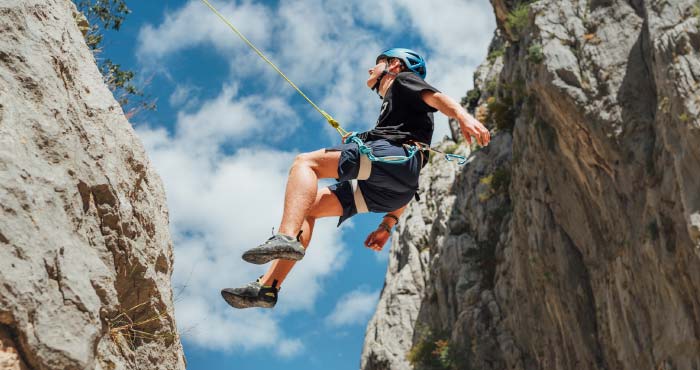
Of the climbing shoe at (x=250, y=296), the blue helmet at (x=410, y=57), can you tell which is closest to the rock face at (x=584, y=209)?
the blue helmet at (x=410, y=57)

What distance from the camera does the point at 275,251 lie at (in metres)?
5.35

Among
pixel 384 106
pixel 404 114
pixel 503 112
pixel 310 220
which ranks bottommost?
pixel 310 220

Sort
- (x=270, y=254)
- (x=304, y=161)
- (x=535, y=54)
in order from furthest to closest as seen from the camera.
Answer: (x=535, y=54)
(x=304, y=161)
(x=270, y=254)

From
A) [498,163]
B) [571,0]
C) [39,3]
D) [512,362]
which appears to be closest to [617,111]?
[571,0]

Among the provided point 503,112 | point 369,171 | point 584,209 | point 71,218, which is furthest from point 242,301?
point 503,112

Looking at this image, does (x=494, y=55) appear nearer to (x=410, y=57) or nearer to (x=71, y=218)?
(x=410, y=57)

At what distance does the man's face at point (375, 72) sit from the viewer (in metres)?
6.94

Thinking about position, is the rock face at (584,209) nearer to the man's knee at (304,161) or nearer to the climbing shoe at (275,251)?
the man's knee at (304,161)

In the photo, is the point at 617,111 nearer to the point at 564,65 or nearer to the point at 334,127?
the point at 564,65

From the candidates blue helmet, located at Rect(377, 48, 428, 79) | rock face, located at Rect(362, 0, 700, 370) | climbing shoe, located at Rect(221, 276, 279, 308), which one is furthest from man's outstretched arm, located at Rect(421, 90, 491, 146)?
rock face, located at Rect(362, 0, 700, 370)

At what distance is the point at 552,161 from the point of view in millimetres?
22016

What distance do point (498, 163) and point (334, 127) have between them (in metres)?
26.0

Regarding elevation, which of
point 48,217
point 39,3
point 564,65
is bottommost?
point 48,217

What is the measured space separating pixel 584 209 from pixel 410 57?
14781 millimetres
